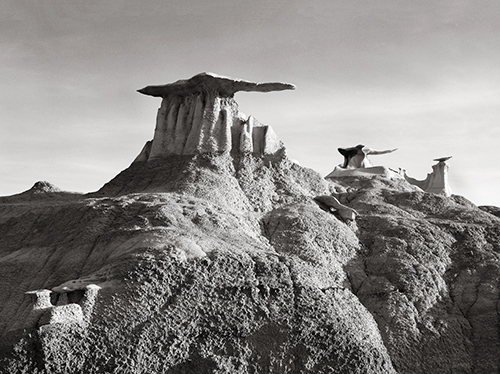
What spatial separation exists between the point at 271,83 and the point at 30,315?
18902 mm

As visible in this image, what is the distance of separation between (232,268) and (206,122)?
12296mm

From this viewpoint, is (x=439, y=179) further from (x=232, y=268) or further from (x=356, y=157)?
(x=232, y=268)

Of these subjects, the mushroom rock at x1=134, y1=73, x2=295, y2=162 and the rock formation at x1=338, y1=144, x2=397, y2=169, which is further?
the rock formation at x1=338, y1=144, x2=397, y2=169

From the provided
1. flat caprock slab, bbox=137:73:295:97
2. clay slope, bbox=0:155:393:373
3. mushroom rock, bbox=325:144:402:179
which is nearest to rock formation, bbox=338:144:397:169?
mushroom rock, bbox=325:144:402:179

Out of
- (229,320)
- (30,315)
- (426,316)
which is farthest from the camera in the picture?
(426,316)

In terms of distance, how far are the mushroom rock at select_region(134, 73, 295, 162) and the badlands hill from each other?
67mm

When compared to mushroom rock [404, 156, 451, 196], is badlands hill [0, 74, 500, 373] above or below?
below

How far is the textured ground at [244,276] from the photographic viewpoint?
2655 centimetres

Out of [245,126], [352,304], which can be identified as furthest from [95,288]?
[245,126]

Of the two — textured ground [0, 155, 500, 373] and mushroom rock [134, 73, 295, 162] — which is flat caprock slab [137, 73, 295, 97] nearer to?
mushroom rock [134, 73, 295, 162]

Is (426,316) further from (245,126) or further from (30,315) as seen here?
(30,315)

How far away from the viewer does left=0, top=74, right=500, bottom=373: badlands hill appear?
26.5 meters

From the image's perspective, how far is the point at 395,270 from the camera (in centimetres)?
3562

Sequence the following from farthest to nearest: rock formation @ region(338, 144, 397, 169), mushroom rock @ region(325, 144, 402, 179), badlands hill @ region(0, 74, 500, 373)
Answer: rock formation @ region(338, 144, 397, 169), mushroom rock @ region(325, 144, 402, 179), badlands hill @ region(0, 74, 500, 373)
